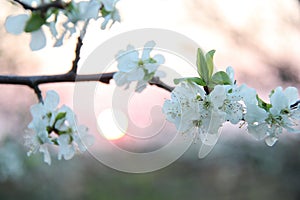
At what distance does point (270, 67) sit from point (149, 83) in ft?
8.75

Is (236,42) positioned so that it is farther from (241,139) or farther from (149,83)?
(149,83)

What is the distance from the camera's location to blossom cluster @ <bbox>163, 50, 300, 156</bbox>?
0.65 m

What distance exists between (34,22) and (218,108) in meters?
0.24

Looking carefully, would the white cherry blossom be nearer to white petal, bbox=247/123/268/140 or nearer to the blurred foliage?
white petal, bbox=247/123/268/140

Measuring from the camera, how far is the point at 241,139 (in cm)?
383

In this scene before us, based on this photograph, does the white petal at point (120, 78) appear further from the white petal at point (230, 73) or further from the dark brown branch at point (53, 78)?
the white petal at point (230, 73)

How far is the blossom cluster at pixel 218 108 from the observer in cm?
65

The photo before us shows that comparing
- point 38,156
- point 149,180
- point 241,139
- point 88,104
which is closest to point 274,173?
point 241,139

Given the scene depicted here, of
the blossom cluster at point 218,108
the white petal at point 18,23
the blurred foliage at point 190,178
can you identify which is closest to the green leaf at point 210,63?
the blossom cluster at point 218,108

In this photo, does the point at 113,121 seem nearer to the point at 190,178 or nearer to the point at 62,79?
the point at 62,79

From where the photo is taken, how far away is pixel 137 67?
2.07ft

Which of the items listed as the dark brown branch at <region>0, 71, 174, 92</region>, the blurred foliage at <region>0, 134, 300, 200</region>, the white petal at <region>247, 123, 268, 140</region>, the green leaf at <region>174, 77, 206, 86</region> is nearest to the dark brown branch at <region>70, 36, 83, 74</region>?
the dark brown branch at <region>0, 71, 174, 92</region>

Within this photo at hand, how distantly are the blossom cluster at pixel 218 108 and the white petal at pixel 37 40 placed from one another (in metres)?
0.17

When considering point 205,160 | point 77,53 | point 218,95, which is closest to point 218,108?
point 218,95
